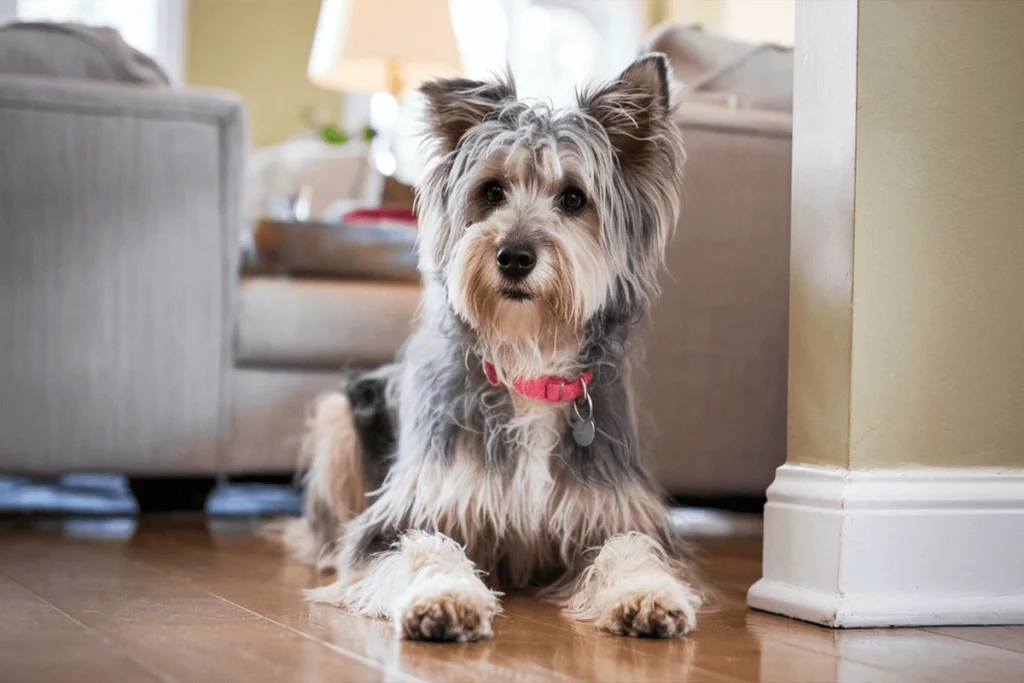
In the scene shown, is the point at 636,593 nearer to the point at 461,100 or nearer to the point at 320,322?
the point at 461,100

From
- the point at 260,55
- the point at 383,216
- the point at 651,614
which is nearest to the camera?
the point at 651,614

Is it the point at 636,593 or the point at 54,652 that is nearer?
the point at 54,652

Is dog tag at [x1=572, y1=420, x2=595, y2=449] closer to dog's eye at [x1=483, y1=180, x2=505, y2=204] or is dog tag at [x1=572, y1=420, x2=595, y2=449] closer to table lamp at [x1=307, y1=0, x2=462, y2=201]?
dog's eye at [x1=483, y1=180, x2=505, y2=204]

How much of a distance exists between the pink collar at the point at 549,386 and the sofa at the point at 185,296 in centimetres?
92

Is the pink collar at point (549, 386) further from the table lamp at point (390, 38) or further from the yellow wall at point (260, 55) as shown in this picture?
the yellow wall at point (260, 55)

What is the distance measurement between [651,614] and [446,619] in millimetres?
344

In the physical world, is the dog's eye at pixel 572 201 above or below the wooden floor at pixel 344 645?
above

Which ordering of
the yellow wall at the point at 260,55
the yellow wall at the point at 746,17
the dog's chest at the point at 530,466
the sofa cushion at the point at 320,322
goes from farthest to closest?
1. the yellow wall at the point at 260,55
2. the yellow wall at the point at 746,17
3. the sofa cushion at the point at 320,322
4. the dog's chest at the point at 530,466

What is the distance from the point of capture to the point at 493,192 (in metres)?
2.28

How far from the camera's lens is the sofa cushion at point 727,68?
334cm

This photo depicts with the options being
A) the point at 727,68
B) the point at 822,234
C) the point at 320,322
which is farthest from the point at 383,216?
the point at 822,234

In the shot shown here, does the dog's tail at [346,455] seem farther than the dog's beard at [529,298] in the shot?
Yes

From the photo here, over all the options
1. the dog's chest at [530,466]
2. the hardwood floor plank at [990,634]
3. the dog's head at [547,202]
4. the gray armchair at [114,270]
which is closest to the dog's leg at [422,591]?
the dog's chest at [530,466]

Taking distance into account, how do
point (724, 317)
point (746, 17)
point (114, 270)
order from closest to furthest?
point (724, 317)
point (114, 270)
point (746, 17)
